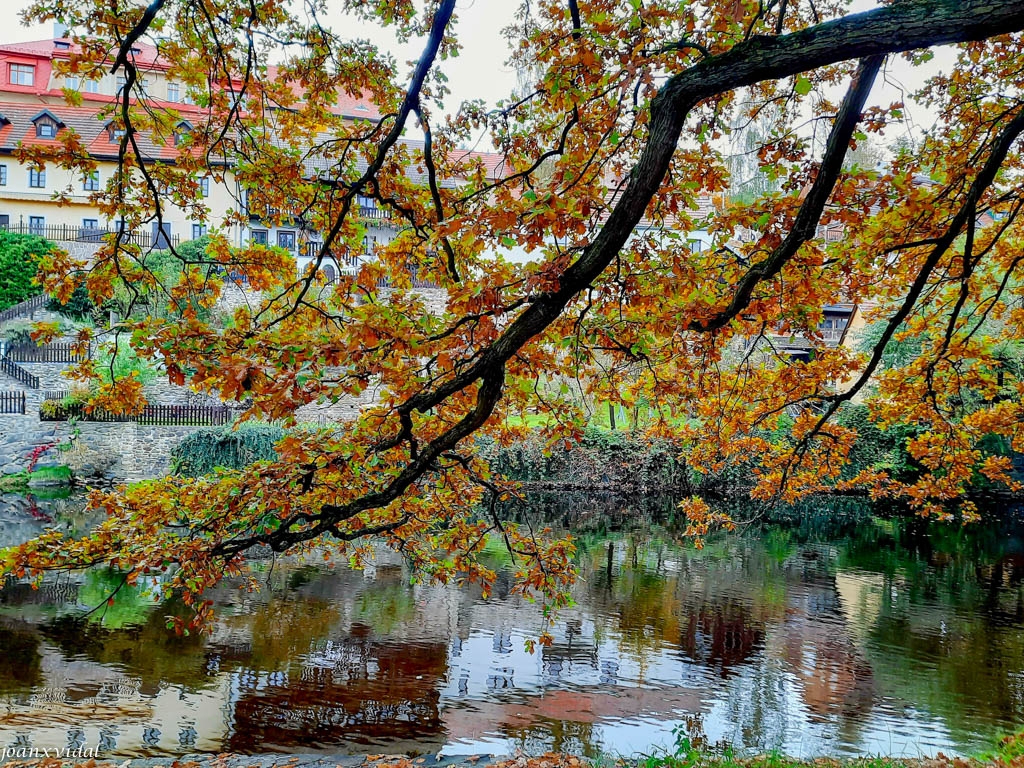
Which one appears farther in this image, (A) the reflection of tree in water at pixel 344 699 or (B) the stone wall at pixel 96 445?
(B) the stone wall at pixel 96 445

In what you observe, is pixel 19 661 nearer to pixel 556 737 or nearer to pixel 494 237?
pixel 556 737

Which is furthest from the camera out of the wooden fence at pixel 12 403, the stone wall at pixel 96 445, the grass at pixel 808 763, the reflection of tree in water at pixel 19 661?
the wooden fence at pixel 12 403

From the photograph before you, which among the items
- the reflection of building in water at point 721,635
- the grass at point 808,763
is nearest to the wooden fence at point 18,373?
the reflection of building in water at point 721,635

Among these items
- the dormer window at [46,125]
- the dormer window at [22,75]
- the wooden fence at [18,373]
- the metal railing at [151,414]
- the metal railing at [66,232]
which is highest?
the dormer window at [22,75]

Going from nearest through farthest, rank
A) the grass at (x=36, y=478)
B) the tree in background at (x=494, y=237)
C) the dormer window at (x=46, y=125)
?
the tree in background at (x=494, y=237)
the grass at (x=36, y=478)
the dormer window at (x=46, y=125)

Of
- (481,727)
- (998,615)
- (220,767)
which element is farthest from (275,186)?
(998,615)

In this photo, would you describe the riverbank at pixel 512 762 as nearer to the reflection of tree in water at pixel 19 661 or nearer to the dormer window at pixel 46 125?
the reflection of tree in water at pixel 19 661

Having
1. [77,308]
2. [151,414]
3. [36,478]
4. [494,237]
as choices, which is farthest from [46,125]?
[494,237]

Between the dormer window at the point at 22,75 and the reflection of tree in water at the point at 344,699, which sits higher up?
the dormer window at the point at 22,75

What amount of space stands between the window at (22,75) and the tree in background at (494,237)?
125ft

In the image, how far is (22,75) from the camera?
33.7 metres

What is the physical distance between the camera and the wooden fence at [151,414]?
60.2 ft

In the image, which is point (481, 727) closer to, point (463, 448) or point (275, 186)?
point (463, 448)

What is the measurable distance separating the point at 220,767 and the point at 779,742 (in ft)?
15.7
